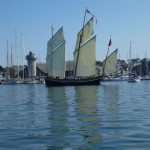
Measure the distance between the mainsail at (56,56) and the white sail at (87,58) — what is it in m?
3.57

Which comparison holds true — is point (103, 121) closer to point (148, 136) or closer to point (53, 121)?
point (53, 121)

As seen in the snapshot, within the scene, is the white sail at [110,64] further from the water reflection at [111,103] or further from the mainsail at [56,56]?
the water reflection at [111,103]

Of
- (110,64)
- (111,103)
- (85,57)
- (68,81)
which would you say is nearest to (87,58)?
(85,57)

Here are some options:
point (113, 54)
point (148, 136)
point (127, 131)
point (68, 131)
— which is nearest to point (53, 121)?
point (68, 131)

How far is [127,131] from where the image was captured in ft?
59.7

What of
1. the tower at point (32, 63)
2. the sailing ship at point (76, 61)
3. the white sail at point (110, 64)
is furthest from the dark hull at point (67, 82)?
the tower at point (32, 63)

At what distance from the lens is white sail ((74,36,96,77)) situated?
9675 cm

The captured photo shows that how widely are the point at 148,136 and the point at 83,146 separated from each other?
3.10 metres

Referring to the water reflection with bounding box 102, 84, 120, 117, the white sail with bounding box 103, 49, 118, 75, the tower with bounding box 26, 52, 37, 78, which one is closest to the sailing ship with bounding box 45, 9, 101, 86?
the white sail with bounding box 103, 49, 118, 75

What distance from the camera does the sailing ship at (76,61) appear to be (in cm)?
9688

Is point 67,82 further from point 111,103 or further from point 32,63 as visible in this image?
point 32,63

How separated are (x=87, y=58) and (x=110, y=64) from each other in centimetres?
1340

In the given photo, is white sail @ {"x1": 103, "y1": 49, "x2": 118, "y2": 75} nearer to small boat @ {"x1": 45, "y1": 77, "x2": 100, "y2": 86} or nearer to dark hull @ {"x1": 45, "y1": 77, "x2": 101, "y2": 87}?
small boat @ {"x1": 45, "y1": 77, "x2": 100, "y2": 86}

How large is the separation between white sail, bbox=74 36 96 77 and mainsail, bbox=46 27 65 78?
3.57 meters
